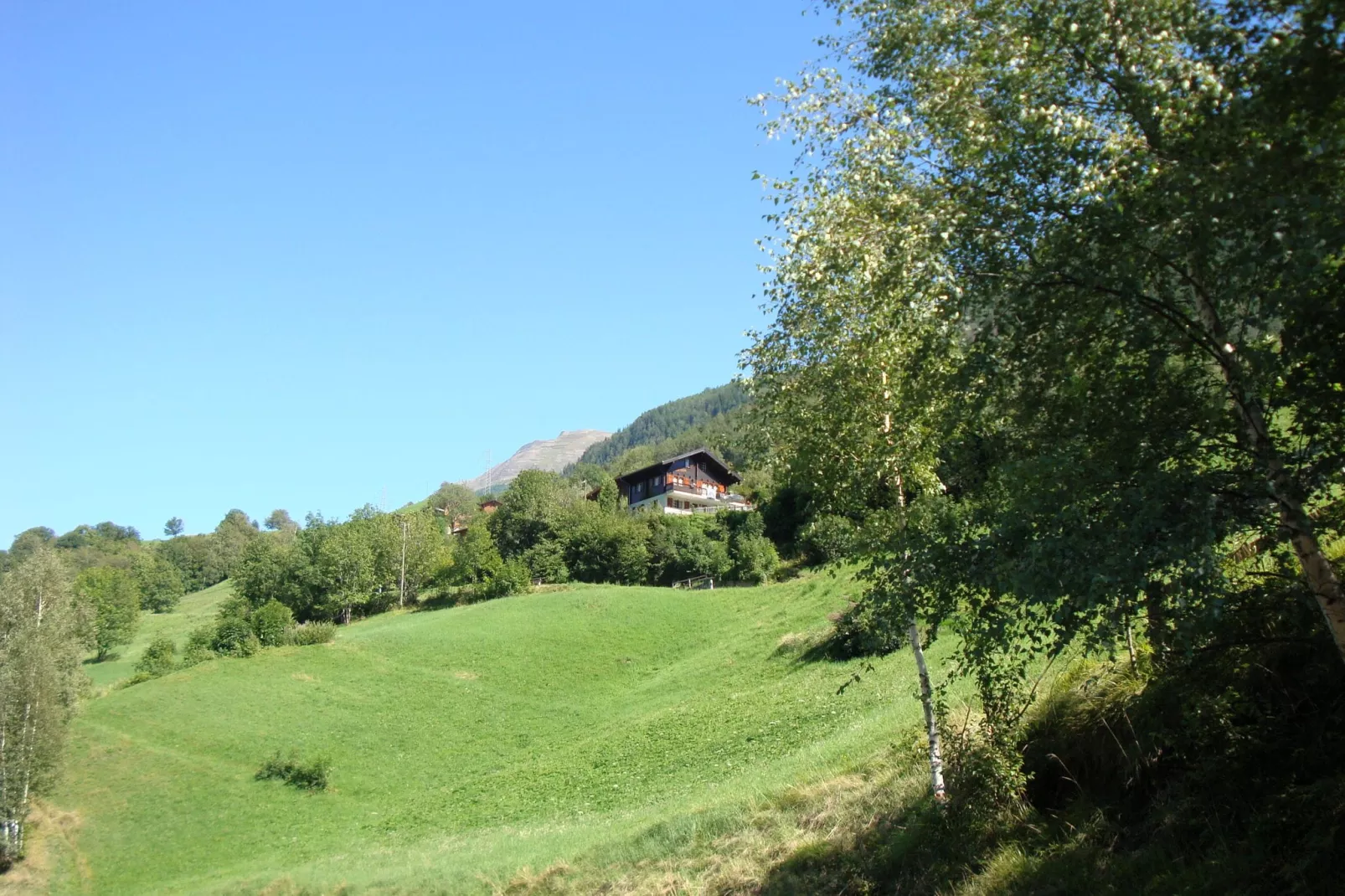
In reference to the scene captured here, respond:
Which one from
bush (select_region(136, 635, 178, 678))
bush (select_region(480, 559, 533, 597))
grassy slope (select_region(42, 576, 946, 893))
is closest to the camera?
grassy slope (select_region(42, 576, 946, 893))

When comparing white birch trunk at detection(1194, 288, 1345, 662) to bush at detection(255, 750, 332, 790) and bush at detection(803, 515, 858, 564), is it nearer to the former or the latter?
bush at detection(803, 515, 858, 564)

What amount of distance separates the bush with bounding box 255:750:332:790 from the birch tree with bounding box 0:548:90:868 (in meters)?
8.86

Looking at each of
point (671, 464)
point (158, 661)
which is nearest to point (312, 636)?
point (158, 661)

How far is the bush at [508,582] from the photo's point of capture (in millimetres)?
87938

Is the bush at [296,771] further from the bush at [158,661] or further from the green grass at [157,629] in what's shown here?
the green grass at [157,629]

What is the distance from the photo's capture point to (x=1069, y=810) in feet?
31.2

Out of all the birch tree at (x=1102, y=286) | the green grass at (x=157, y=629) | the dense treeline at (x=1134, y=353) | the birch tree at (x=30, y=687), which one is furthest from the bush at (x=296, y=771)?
the birch tree at (x=1102, y=286)

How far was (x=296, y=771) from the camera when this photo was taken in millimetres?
40469

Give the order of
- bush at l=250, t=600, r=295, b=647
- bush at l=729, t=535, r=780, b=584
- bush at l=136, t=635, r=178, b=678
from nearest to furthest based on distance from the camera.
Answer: bush at l=136, t=635, r=178, b=678, bush at l=250, t=600, r=295, b=647, bush at l=729, t=535, r=780, b=584

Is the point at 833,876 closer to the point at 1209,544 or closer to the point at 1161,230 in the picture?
the point at 1209,544

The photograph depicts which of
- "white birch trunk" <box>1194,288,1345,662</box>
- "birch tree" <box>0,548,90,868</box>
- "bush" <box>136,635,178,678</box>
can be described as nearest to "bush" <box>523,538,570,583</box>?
"bush" <box>136,635,178,678</box>

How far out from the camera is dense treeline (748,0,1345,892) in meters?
5.98

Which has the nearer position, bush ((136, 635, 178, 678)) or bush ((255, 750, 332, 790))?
bush ((255, 750, 332, 790))

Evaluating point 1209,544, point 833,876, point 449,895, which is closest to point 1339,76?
point 1209,544
